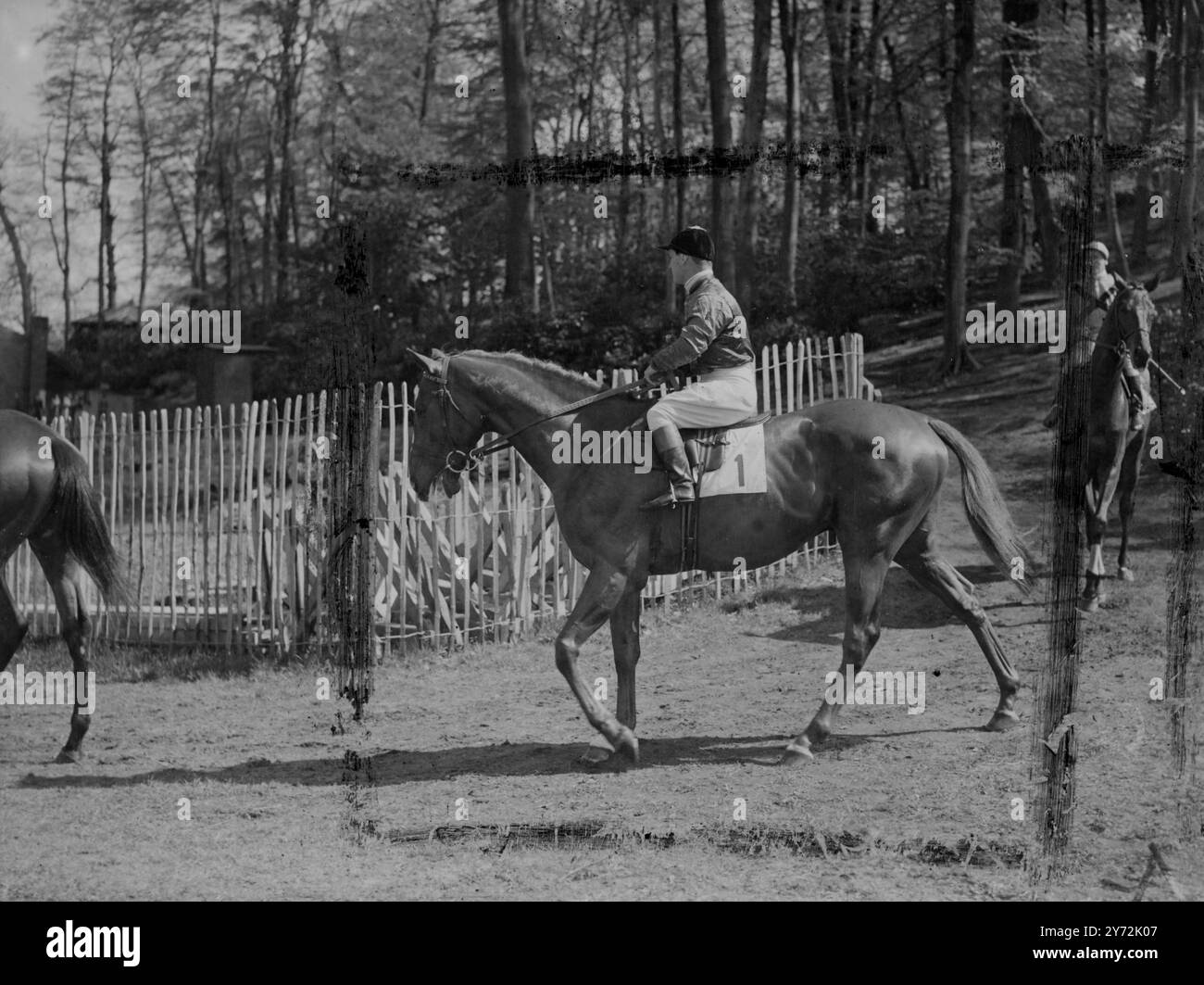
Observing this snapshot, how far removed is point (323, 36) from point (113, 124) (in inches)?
210

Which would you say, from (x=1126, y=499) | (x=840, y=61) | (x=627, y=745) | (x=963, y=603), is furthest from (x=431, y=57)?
(x=627, y=745)

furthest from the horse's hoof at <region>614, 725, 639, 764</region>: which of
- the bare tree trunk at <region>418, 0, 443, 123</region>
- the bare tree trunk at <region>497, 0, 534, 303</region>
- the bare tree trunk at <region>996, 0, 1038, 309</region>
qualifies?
the bare tree trunk at <region>418, 0, 443, 123</region>

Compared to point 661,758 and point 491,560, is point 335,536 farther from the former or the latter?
point 661,758

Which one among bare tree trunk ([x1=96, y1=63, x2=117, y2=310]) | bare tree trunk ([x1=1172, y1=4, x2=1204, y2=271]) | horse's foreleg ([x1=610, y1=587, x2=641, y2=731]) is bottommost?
horse's foreleg ([x1=610, y1=587, x2=641, y2=731])

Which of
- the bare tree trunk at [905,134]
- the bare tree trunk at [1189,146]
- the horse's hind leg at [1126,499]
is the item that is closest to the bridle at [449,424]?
the bare tree trunk at [1189,146]

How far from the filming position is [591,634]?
25.8 ft

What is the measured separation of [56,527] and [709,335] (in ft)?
15.2

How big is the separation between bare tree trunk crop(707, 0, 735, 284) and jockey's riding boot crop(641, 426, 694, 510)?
11200 mm

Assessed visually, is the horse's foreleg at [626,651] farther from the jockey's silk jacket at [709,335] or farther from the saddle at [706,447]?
the jockey's silk jacket at [709,335]

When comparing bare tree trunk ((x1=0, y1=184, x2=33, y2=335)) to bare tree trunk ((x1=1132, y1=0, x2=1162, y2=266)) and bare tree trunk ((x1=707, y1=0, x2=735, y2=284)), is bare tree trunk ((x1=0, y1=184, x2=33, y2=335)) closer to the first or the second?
bare tree trunk ((x1=707, y1=0, x2=735, y2=284))

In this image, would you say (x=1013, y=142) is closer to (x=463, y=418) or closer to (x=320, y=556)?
(x=320, y=556)

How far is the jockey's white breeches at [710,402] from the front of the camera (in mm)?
7844

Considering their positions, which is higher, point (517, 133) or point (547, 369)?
point (517, 133)

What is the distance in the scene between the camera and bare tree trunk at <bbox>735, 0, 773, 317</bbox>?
2027cm
